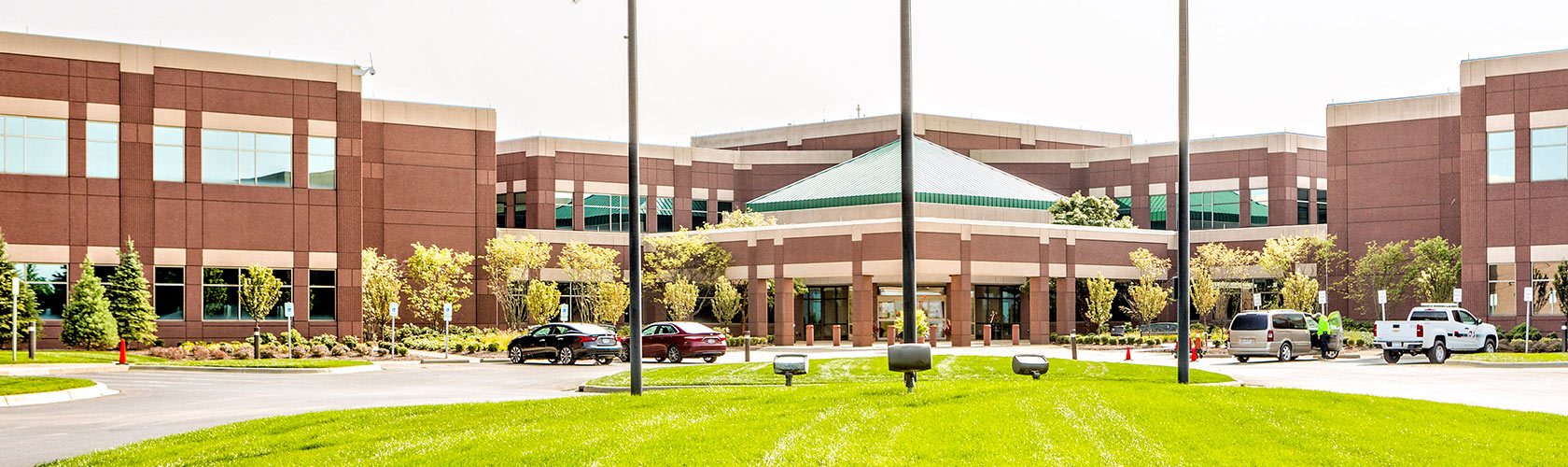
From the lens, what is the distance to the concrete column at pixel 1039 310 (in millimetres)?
65062

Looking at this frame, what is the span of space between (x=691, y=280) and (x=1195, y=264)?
1020 inches

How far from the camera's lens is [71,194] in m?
52.1

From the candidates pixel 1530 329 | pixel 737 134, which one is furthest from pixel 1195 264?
pixel 737 134

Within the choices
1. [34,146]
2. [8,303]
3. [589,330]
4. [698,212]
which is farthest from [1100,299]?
[34,146]

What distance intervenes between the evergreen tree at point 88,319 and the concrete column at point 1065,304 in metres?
41.0

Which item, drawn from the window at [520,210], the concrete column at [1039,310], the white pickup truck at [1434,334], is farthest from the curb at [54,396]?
the window at [520,210]

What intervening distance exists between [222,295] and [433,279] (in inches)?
467

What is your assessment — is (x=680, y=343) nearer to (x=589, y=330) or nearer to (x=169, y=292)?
(x=589, y=330)

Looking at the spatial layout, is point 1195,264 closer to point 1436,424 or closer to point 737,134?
point 737,134

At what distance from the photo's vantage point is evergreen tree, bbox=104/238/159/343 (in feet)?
168

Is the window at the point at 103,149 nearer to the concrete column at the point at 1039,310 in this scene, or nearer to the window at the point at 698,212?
the window at the point at 698,212

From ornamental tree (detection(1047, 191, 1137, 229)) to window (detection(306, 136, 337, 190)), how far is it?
40.0m

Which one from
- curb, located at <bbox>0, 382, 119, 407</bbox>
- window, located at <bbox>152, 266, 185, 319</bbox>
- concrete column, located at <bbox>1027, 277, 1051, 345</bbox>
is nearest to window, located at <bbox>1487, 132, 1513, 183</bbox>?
concrete column, located at <bbox>1027, 277, 1051, 345</bbox>

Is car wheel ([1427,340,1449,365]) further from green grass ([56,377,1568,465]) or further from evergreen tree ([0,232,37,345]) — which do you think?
evergreen tree ([0,232,37,345])
